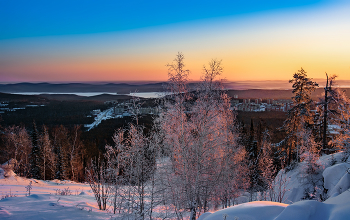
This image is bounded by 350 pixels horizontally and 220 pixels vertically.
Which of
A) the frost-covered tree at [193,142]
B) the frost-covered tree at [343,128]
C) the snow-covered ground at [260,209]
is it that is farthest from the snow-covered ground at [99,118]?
the frost-covered tree at [343,128]

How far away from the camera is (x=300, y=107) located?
1900 centimetres

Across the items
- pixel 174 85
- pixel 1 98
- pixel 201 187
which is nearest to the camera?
pixel 201 187

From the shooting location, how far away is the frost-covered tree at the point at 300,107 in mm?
18938

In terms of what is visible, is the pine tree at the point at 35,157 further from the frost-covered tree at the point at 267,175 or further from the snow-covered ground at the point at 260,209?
the frost-covered tree at the point at 267,175

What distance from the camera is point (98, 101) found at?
149 metres

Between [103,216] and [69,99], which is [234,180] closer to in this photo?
[103,216]

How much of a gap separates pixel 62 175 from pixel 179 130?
85.4 ft

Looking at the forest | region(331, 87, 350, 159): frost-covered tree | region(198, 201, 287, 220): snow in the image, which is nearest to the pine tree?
the forest

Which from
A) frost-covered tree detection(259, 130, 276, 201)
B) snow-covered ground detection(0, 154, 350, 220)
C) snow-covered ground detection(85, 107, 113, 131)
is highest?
snow-covered ground detection(0, 154, 350, 220)

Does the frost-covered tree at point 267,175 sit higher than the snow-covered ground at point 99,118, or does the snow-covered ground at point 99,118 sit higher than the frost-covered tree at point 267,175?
the frost-covered tree at point 267,175

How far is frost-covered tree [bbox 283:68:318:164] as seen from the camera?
18938mm

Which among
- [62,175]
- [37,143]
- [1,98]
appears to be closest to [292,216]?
[62,175]

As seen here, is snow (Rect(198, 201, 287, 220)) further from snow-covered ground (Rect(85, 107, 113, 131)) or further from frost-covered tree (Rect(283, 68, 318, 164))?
snow-covered ground (Rect(85, 107, 113, 131))

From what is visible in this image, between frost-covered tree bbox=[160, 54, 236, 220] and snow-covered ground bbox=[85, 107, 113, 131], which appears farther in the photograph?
snow-covered ground bbox=[85, 107, 113, 131]
